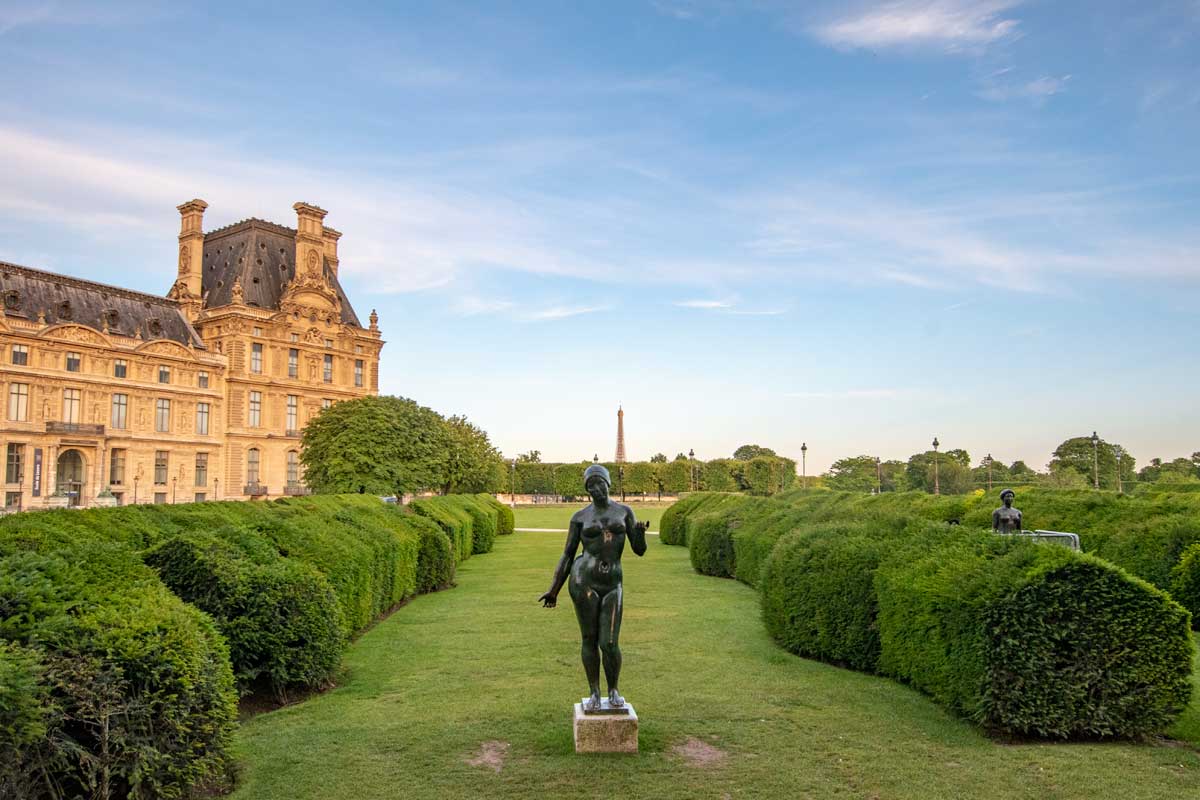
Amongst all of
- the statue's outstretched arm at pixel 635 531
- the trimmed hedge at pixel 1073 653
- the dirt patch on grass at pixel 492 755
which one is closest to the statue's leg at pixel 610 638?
the statue's outstretched arm at pixel 635 531

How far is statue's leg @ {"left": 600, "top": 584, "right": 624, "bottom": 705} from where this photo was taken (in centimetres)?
731

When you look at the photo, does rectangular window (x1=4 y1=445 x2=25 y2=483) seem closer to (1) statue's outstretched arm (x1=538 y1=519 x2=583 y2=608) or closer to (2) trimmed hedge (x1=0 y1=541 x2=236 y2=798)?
(2) trimmed hedge (x1=0 y1=541 x2=236 y2=798)

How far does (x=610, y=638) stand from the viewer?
7312 mm

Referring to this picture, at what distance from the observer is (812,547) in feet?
37.5

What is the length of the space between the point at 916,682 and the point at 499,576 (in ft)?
44.1

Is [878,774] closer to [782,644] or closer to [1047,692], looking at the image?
[1047,692]

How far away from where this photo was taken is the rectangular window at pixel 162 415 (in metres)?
62.0

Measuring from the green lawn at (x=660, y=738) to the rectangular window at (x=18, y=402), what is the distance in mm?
53671

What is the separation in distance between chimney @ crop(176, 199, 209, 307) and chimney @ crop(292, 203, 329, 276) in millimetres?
8552

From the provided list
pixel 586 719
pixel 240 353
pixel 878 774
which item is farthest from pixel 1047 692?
pixel 240 353

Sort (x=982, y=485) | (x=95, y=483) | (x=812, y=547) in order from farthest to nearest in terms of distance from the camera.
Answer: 1. (x=982, y=485)
2. (x=95, y=483)
3. (x=812, y=547)

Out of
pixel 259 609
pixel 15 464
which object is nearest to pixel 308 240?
pixel 15 464

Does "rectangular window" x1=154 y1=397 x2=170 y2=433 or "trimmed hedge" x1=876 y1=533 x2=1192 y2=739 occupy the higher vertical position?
"rectangular window" x1=154 y1=397 x2=170 y2=433

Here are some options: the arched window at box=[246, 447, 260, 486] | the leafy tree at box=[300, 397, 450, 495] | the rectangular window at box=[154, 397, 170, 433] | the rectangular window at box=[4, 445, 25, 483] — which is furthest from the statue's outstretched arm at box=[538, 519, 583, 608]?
the arched window at box=[246, 447, 260, 486]
